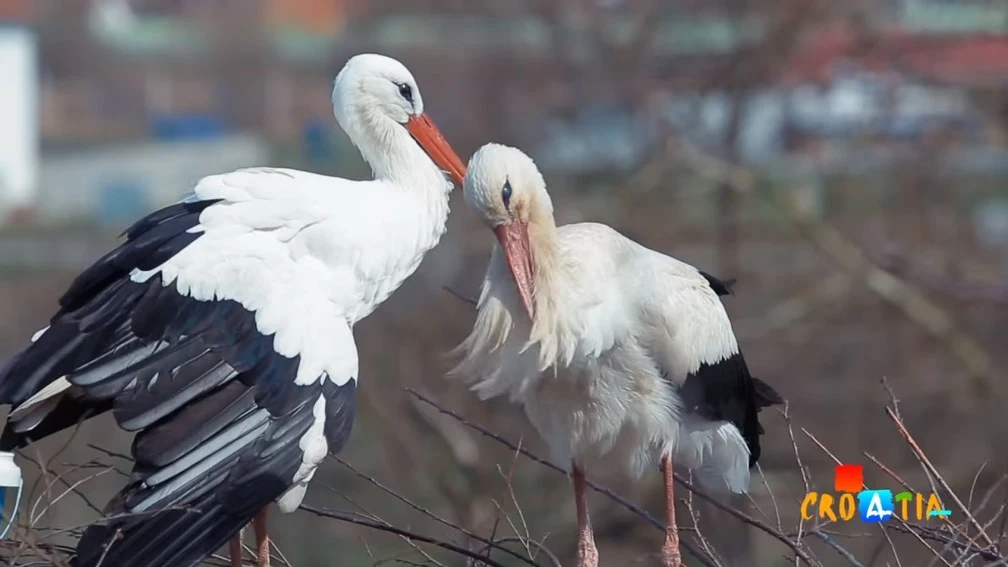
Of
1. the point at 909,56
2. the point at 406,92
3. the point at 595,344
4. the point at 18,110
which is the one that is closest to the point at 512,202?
the point at 595,344

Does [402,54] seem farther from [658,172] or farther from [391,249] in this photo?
[391,249]

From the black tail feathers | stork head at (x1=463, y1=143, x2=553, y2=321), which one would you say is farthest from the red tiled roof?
stork head at (x1=463, y1=143, x2=553, y2=321)

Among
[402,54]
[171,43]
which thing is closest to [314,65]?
[171,43]

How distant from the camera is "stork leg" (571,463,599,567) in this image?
423 centimetres

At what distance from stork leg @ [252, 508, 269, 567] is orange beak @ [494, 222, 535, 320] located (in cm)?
81

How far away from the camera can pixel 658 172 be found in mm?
9742

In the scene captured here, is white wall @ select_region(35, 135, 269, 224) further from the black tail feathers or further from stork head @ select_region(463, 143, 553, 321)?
stork head @ select_region(463, 143, 553, 321)

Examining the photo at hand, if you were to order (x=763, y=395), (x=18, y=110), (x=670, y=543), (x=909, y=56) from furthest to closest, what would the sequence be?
(x=18, y=110), (x=909, y=56), (x=763, y=395), (x=670, y=543)

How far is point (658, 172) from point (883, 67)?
2.24 metres

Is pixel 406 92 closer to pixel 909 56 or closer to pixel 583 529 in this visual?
pixel 583 529

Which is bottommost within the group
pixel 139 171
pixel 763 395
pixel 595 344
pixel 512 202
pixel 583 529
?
pixel 139 171

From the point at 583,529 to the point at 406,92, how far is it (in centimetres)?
130

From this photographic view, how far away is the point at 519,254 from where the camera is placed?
379cm

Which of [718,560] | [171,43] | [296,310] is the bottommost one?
[171,43]
